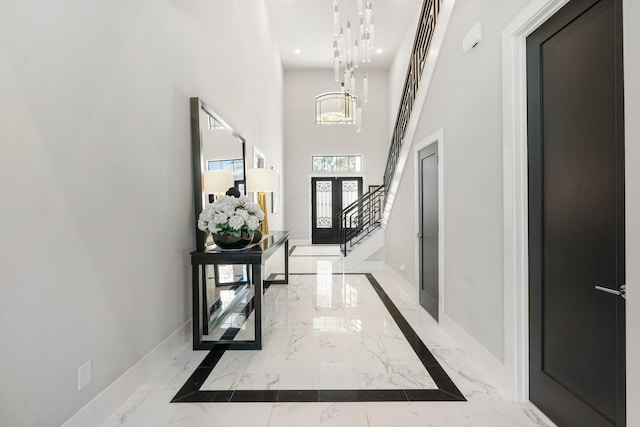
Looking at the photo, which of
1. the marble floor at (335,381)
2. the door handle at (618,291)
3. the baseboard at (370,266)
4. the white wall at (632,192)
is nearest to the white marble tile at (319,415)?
the marble floor at (335,381)

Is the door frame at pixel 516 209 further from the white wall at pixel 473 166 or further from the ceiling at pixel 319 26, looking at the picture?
the ceiling at pixel 319 26

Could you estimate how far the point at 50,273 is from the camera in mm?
1470

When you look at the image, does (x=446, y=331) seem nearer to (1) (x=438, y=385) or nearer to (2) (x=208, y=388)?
(1) (x=438, y=385)

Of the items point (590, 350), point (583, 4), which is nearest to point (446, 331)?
point (590, 350)

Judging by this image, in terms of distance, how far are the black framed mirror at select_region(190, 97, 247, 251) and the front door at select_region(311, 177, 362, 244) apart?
6489 mm

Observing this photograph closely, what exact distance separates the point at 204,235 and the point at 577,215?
2.77 m

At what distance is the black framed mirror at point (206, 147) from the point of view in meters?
2.91

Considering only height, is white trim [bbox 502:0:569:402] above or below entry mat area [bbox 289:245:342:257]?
above

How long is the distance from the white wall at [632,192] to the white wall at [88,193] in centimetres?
249

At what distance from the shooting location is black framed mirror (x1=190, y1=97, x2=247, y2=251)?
291 centimetres

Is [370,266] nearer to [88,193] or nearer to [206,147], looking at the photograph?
[206,147]

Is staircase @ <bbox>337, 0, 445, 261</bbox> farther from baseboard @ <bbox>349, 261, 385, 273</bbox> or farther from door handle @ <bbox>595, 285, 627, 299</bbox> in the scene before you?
door handle @ <bbox>595, 285, 627, 299</bbox>

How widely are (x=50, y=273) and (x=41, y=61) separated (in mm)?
962

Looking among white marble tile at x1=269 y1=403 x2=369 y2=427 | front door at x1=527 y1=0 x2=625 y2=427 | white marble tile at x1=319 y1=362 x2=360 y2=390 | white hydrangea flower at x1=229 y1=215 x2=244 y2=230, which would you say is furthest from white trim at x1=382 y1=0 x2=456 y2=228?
white marble tile at x1=269 y1=403 x2=369 y2=427
